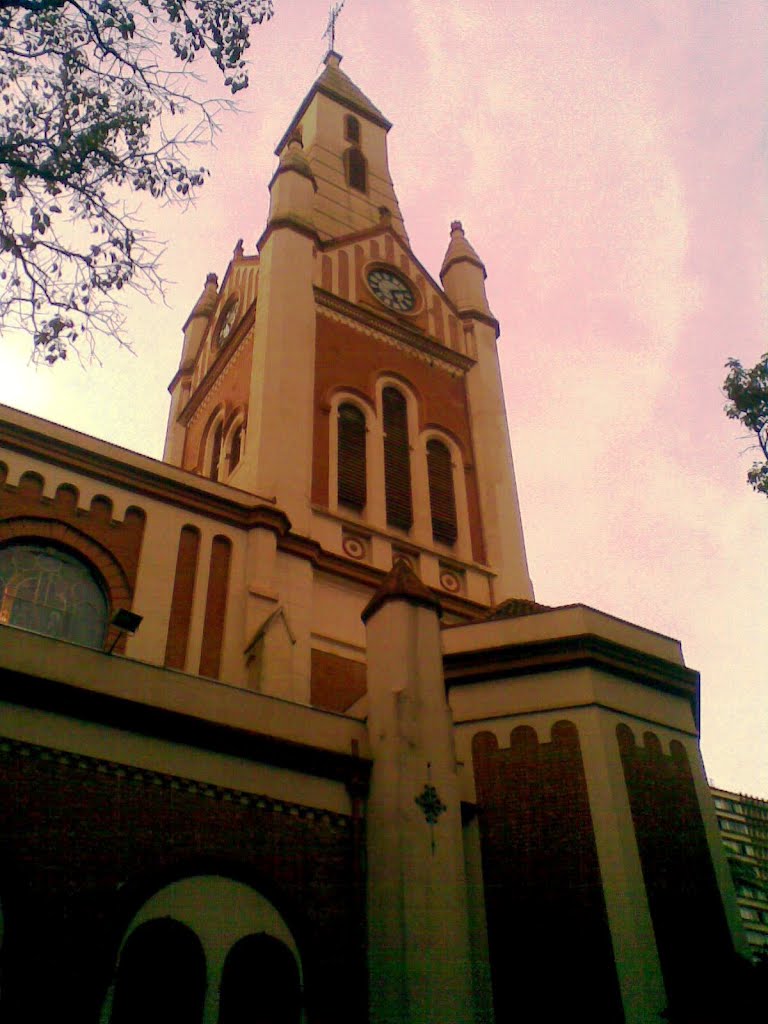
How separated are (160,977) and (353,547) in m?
11.8

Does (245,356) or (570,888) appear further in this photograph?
(245,356)

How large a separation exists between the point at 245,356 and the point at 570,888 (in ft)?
54.9

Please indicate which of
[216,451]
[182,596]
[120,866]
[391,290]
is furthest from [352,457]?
[120,866]

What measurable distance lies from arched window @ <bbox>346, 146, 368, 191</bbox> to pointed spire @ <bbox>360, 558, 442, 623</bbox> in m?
23.6

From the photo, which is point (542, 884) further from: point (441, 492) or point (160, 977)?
point (441, 492)

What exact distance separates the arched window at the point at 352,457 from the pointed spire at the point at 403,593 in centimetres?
775

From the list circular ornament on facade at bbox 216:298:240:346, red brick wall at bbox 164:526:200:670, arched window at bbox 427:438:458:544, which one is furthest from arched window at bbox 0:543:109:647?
circular ornament on facade at bbox 216:298:240:346

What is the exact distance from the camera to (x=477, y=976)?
1291cm

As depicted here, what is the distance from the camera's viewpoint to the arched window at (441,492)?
2373cm

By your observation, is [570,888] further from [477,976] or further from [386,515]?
[386,515]

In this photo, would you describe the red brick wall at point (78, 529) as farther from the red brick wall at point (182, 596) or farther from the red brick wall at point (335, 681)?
the red brick wall at point (335, 681)

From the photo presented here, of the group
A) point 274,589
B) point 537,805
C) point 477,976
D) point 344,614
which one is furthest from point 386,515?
point 477,976

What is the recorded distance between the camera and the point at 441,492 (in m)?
24.6

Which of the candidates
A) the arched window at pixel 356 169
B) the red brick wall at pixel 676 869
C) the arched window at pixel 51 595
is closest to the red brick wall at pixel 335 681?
the arched window at pixel 51 595
